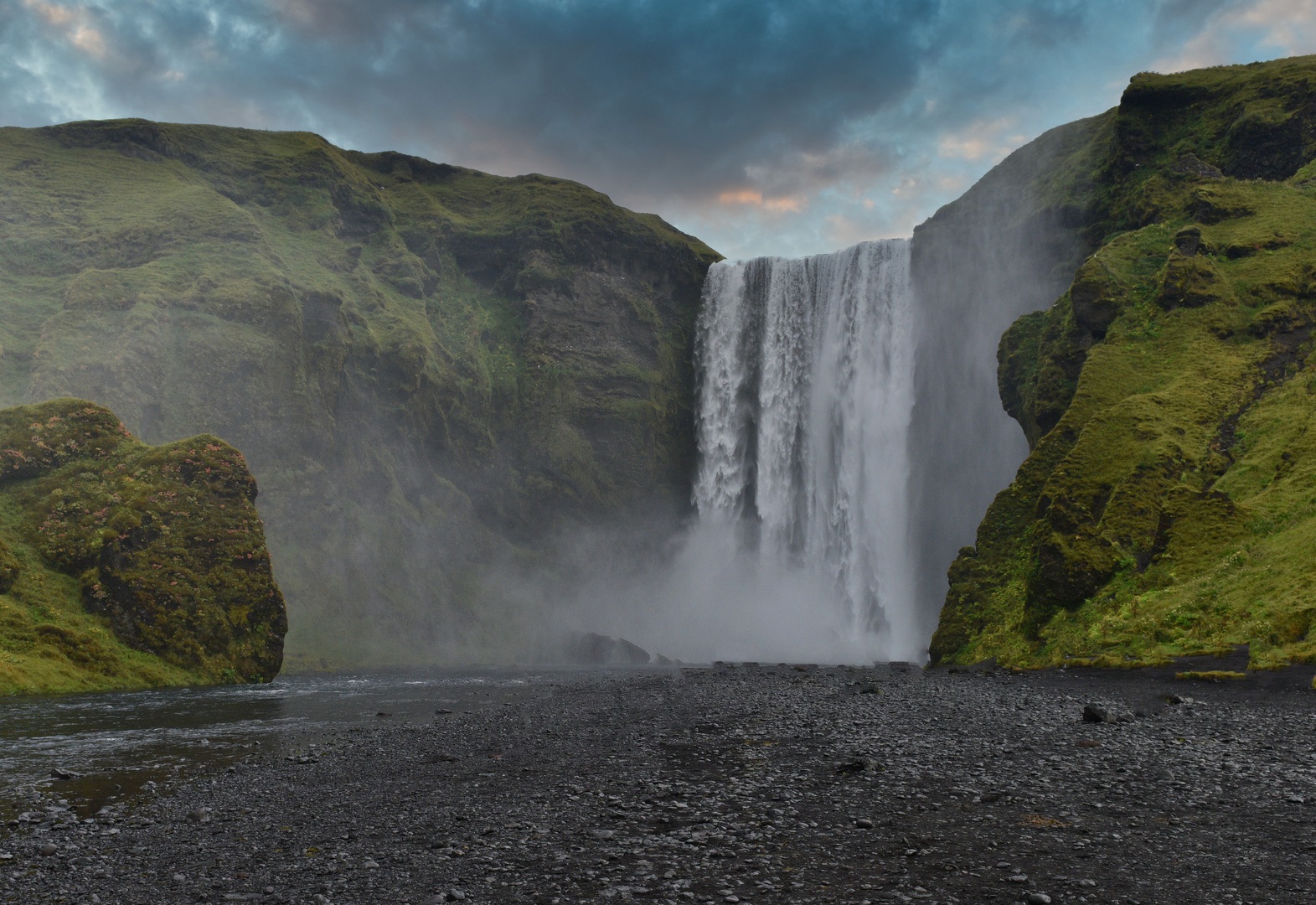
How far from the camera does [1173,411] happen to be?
32875 mm

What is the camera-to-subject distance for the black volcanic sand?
673cm

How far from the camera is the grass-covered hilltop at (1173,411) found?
24531mm

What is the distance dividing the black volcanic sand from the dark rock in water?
2022 inches

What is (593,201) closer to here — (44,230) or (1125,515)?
(44,230)

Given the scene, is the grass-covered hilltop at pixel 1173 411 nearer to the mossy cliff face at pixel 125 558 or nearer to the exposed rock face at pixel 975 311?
the exposed rock face at pixel 975 311

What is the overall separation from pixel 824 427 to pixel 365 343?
49.0 meters

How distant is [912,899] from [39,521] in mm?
42645

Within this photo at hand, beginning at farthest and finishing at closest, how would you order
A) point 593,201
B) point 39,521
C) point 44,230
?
1. point 593,201
2. point 44,230
3. point 39,521

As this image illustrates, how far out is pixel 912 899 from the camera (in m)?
6.22

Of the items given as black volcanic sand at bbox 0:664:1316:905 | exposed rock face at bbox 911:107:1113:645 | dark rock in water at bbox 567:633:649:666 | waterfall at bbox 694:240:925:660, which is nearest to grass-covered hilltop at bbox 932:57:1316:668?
exposed rock face at bbox 911:107:1113:645

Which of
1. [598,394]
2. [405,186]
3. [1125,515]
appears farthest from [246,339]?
[1125,515]

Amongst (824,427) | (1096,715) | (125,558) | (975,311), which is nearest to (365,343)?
(125,558)

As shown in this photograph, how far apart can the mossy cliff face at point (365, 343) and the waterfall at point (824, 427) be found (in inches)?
410

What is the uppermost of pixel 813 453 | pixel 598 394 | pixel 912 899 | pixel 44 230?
pixel 44 230
